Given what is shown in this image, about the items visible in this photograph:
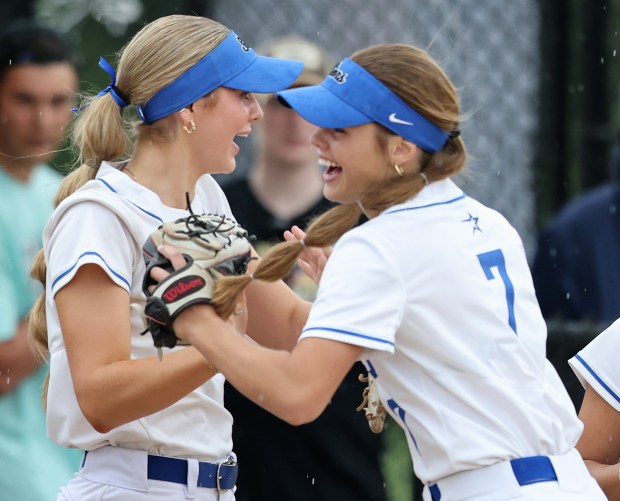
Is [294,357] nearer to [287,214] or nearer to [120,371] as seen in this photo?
[120,371]

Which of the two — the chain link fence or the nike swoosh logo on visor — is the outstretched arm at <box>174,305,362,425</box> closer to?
the nike swoosh logo on visor

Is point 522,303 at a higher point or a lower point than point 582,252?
higher

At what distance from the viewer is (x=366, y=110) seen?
10.5 feet

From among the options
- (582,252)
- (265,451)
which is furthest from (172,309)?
(582,252)

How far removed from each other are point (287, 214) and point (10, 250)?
1.22m

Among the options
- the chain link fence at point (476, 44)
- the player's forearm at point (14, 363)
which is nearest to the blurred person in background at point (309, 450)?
the player's forearm at point (14, 363)

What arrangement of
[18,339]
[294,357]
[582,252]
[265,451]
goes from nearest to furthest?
[294,357] → [18,339] → [265,451] → [582,252]

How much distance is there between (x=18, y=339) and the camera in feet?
14.9

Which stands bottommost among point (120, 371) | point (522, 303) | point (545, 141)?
point (545, 141)

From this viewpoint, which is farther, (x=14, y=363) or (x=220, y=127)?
(x=14, y=363)

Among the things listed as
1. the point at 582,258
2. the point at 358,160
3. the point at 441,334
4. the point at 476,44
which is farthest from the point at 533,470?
the point at 476,44

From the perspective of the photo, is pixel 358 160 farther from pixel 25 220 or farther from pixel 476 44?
pixel 476 44

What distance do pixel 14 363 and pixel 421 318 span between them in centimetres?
191

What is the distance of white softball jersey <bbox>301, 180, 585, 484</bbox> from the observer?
9.78 feet
